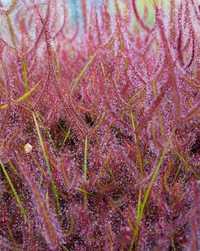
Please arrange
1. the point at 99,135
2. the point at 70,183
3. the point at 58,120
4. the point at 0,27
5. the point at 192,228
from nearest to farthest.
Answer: the point at 192,228, the point at 70,183, the point at 99,135, the point at 58,120, the point at 0,27

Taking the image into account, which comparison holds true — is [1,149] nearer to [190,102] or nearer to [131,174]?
[131,174]

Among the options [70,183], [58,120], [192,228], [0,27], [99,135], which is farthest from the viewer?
[0,27]

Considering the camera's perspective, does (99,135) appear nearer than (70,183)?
No

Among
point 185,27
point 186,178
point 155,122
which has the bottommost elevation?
point 186,178

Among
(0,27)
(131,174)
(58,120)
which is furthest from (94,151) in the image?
(0,27)

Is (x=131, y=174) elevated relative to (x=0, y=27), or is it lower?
lower

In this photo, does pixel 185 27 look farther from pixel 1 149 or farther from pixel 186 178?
pixel 1 149

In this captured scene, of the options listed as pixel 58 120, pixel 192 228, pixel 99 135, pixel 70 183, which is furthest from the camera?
pixel 58 120

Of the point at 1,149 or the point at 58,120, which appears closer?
the point at 1,149

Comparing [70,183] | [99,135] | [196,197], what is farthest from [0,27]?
[196,197]
